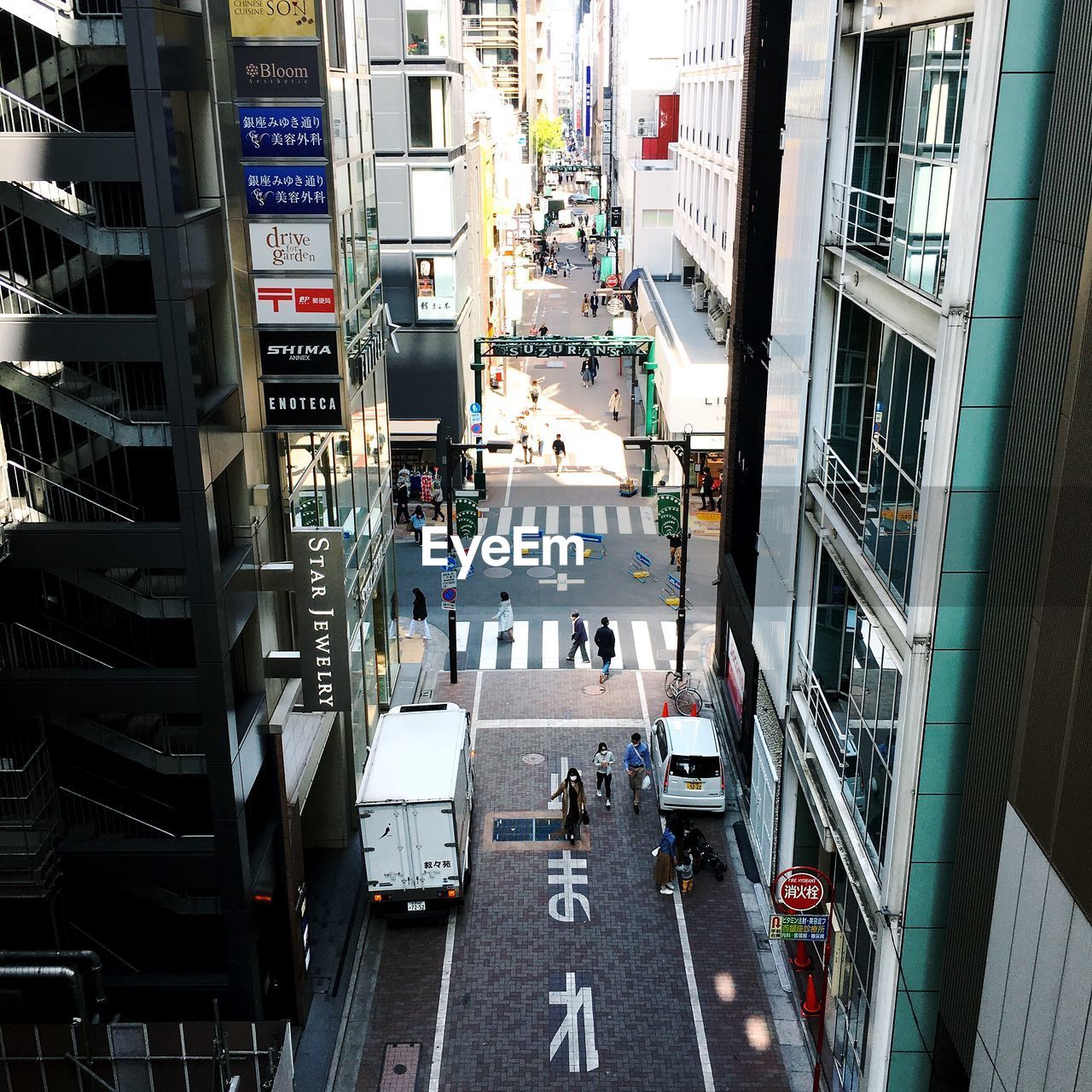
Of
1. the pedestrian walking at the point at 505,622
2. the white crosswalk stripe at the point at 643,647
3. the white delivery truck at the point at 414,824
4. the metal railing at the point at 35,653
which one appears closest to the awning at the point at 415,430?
the pedestrian walking at the point at 505,622

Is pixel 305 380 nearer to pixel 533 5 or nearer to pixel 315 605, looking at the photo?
pixel 315 605

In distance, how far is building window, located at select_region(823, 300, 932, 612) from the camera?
37.4ft

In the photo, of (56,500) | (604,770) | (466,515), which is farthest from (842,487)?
(466,515)

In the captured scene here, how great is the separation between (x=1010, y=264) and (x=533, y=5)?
142 m

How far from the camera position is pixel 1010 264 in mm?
8930

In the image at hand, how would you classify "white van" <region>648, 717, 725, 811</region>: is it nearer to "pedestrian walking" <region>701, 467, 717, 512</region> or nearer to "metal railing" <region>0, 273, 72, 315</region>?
"metal railing" <region>0, 273, 72, 315</region>

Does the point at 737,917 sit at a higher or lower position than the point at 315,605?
lower

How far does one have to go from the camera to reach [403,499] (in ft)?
121

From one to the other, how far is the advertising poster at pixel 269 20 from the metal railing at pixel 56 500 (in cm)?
578

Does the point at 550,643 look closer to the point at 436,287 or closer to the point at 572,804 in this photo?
the point at 572,804

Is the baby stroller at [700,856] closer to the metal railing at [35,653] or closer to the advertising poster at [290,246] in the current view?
the metal railing at [35,653]

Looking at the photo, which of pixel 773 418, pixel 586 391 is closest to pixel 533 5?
pixel 586 391

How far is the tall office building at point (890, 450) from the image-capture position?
9.05m

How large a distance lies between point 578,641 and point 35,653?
15173mm
